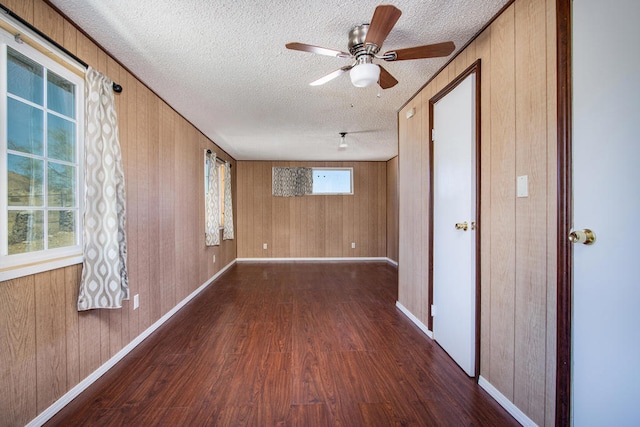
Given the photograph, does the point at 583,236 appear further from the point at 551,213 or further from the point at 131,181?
the point at 131,181

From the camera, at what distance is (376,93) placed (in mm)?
2736

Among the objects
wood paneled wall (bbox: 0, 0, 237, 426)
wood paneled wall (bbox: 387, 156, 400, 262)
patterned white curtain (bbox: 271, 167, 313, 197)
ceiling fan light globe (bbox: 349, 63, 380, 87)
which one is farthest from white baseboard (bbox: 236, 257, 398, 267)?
ceiling fan light globe (bbox: 349, 63, 380, 87)

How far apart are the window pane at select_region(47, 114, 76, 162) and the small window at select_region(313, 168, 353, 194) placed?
4843 mm

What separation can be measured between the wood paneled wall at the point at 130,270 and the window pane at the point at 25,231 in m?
0.16

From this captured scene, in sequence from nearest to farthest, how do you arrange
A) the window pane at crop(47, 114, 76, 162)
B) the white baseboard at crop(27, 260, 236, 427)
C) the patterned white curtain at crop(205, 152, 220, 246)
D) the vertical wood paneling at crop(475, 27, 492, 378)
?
the white baseboard at crop(27, 260, 236, 427)
the window pane at crop(47, 114, 76, 162)
the vertical wood paneling at crop(475, 27, 492, 378)
the patterned white curtain at crop(205, 152, 220, 246)

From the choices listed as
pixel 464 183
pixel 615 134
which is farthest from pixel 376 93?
pixel 615 134

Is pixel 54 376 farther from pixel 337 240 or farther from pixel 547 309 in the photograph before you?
pixel 337 240

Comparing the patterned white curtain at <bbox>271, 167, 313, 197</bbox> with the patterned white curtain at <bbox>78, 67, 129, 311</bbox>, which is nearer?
the patterned white curtain at <bbox>78, 67, 129, 311</bbox>

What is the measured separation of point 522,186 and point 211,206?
393 centimetres

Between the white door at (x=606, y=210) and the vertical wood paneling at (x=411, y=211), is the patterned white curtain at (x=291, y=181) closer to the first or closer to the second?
the vertical wood paneling at (x=411, y=211)

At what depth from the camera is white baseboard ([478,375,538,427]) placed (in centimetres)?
142

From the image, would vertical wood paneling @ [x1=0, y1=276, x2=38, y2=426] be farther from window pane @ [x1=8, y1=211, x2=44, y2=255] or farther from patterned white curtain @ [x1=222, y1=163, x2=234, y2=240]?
patterned white curtain @ [x1=222, y1=163, x2=234, y2=240]

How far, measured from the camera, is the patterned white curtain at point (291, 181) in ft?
20.5

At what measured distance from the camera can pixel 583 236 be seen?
1128 mm
